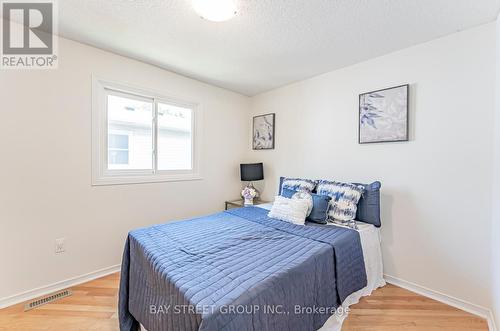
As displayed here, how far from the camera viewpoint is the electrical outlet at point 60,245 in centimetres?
213

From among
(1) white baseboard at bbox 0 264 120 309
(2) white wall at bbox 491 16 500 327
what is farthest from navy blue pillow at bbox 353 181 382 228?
(1) white baseboard at bbox 0 264 120 309

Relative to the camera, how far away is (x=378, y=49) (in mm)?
2238

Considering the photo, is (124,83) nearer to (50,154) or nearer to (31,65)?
(31,65)

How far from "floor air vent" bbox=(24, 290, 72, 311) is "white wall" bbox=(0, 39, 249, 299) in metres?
0.15

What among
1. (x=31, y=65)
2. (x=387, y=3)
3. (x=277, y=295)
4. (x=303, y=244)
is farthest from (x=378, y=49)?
(x=31, y=65)

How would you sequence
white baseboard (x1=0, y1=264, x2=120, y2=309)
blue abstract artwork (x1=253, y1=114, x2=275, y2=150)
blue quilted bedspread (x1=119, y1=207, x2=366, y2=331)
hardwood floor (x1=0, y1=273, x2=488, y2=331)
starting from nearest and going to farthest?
blue quilted bedspread (x1=119, y1=207, x2=366, y2=331) < hardwood floor (x1=0, y1=273, x2=488, y2=331) < white baseboard (x1=0, y1=264, x2=120, y2=309) < blue abstract artwork (x1=253, y1=114, x2=275, y2=150)

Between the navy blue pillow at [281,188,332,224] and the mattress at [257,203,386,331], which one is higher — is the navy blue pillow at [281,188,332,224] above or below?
above

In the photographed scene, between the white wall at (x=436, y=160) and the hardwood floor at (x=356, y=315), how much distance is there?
0.23 meters

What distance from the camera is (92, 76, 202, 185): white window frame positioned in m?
2.33

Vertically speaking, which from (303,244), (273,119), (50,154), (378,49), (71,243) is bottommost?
(71,243)

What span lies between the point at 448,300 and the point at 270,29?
281 centimetres

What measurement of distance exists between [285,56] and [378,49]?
91 cm

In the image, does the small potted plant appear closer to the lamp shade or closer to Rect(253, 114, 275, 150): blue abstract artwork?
the lamp shade

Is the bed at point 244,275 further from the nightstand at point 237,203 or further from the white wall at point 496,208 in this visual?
the nightstand at point 237,203
